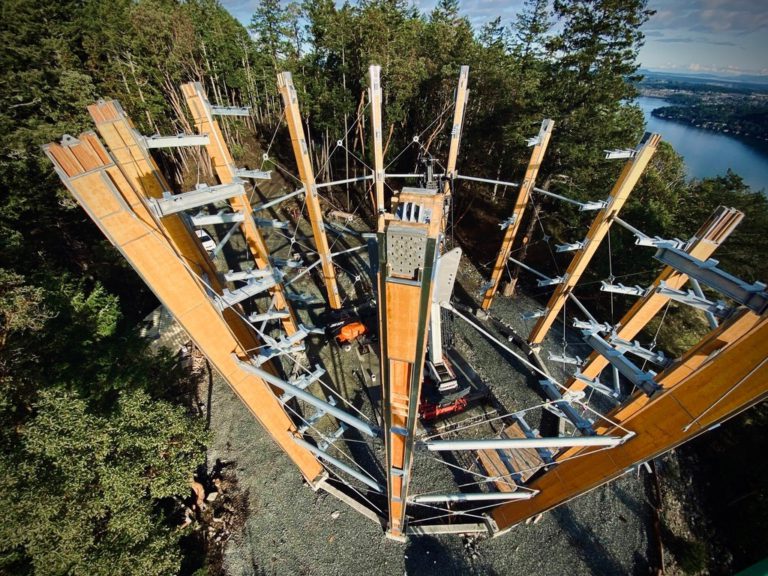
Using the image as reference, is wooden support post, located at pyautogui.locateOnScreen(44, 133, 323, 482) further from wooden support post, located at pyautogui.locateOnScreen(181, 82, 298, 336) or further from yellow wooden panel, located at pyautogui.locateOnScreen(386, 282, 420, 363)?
yellow wooden panel, located at pyautogui.locateOnScreen(386, 282, 420, 363)

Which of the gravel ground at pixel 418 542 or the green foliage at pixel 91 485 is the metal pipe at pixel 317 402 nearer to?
the green foliage at pixel 91 485

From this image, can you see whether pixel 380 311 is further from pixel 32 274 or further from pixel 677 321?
pixel 677 321

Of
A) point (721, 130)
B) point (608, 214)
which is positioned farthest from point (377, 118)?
point (721, 130)

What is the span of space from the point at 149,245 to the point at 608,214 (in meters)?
9.72

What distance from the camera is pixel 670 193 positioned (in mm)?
13359

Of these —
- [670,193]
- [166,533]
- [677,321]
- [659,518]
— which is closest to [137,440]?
[166,533]

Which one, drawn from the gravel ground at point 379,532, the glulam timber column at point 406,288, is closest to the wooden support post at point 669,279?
the gravel ground at point 379,532

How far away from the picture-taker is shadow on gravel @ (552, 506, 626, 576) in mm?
6887

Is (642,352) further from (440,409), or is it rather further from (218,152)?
(218,152)

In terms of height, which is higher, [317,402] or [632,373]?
[632,373]

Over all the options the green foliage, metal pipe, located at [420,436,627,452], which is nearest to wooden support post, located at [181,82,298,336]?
the green foliage

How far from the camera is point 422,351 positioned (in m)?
2.76

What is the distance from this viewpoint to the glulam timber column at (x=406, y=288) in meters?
2.19

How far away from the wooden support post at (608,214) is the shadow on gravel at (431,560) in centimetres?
755
